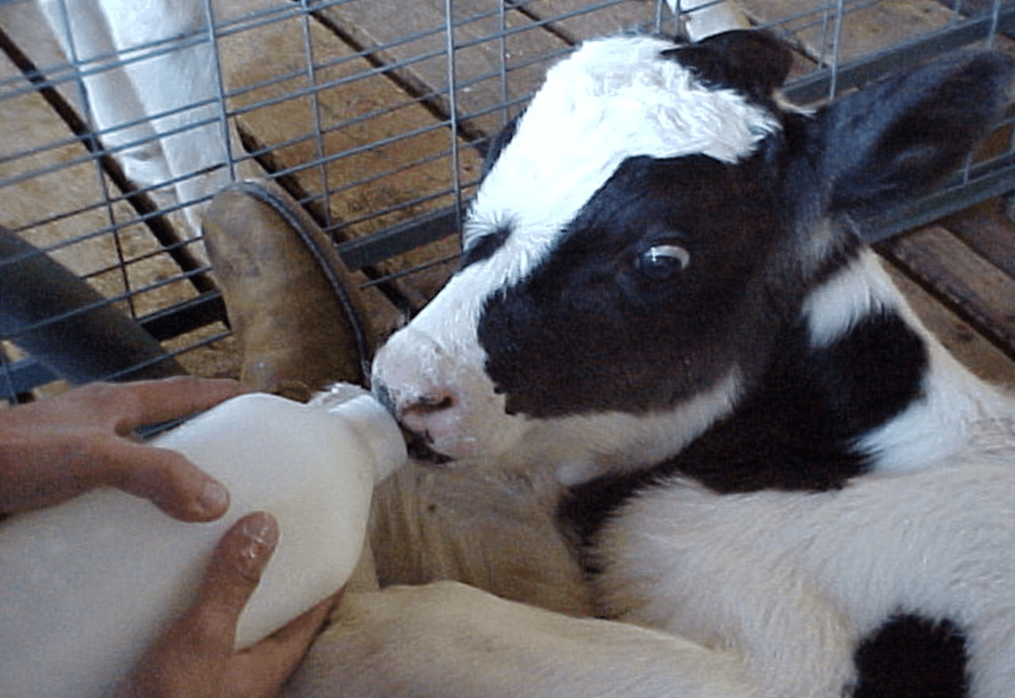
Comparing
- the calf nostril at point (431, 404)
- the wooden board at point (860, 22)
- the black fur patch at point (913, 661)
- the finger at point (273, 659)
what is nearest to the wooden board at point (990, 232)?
the wooden board at point (860, 22)

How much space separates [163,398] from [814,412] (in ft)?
1.84

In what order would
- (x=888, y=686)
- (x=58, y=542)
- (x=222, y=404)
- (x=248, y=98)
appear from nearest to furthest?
1. (x=58, y=542)
2. (x=222, y=404)
3. (x=888, y=686)
4. (x=248, y=98)

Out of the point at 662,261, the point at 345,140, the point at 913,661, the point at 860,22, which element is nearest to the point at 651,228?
the point at 662,261

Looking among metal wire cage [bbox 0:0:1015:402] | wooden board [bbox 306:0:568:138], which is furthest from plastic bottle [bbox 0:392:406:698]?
wooden board [bbox 306:0:568:138]

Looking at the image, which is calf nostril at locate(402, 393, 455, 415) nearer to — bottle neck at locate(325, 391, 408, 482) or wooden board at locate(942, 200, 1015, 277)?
bottle neck at locate(325, 391, 408, 482)

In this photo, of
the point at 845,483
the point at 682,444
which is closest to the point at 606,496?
the point at 682,444

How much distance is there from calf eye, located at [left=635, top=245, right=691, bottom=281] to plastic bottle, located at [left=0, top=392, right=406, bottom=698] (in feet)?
0.95

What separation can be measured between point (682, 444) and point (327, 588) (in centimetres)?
41

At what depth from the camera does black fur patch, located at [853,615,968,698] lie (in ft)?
3.57

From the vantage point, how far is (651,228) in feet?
3.78

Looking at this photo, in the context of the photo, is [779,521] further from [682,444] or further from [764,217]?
[764,217]

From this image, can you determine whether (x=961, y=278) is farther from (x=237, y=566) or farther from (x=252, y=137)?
(x=237, y=566)

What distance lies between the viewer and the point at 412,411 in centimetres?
111

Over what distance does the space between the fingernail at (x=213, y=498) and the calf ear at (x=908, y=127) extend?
23.7 inches
